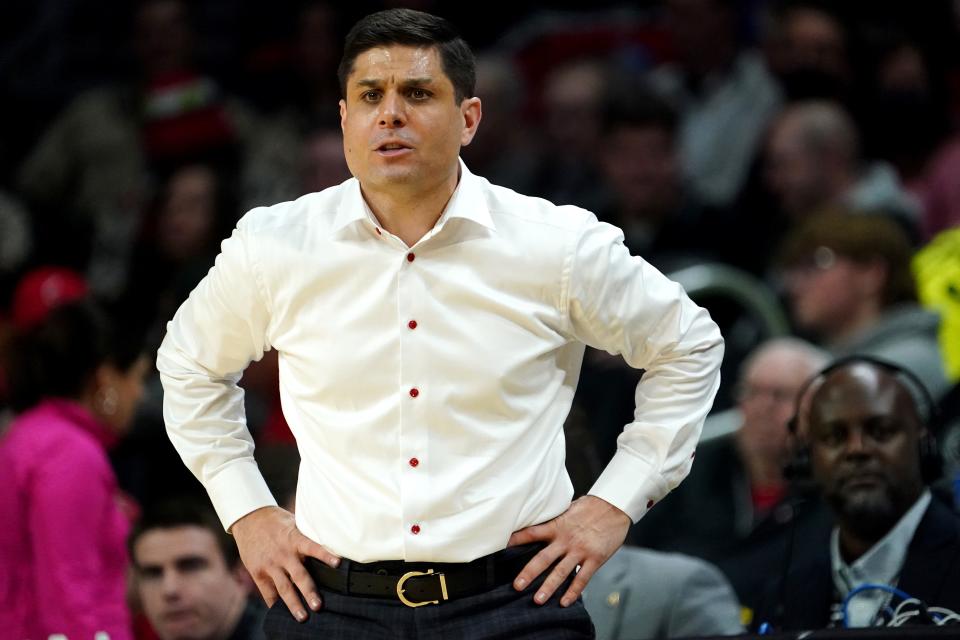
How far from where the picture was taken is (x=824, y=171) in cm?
712

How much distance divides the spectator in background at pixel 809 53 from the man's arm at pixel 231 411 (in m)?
4.52

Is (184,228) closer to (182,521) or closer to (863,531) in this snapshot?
(182,521)

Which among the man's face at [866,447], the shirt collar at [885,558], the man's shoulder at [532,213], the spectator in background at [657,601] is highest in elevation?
the man's shoulder at [532,213]

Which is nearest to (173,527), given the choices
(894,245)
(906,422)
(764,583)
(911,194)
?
(764,583)

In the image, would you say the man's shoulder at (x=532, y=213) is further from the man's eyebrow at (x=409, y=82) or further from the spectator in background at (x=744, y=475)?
the spectator in background at (x=744, y=475)

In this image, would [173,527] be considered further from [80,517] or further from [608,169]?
[608,169]

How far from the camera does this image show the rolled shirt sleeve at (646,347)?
329cm

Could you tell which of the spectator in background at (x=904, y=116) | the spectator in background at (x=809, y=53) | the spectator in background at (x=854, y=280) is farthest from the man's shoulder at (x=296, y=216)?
the spectator in background at (x=904, y=116)

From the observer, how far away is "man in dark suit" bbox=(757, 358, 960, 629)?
451 cm

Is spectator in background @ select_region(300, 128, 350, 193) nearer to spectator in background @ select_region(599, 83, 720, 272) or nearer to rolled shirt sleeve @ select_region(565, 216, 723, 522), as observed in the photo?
spectator in background @ select_region(599, 83, 720, 272)

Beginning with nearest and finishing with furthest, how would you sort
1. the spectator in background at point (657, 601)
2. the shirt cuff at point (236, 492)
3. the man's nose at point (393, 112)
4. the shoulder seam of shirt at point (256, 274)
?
the man's nose at point (393, 112), the shoulder seam of shirt at point (256, 274), the shirt cuff at point (236, 492), the spectator in background at point (657, 601)

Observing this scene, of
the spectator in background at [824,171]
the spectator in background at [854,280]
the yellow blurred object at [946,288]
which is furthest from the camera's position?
the spectator in background at [824,171]

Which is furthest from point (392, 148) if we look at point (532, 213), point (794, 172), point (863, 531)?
point (794, 172)

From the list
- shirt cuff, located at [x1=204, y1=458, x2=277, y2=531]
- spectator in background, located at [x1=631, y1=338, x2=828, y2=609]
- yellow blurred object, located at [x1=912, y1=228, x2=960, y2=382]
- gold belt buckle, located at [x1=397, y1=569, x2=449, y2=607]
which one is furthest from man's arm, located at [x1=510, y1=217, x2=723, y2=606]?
yellow blurred object, located at [x1=912, y1=228, x2=960, y2=382]
